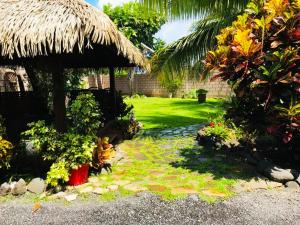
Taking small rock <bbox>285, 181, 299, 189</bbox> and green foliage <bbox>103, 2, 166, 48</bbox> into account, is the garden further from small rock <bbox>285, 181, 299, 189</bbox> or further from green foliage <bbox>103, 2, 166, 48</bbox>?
green foliage <bbox>103, 2, 166, 48</bbox>

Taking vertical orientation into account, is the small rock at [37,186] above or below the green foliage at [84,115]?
below

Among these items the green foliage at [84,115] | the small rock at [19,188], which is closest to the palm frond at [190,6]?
the green foliage at [84,115]

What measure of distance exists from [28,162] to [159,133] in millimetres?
4921

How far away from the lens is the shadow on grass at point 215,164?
6.22 m

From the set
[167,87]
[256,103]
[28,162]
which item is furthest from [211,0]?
[167,87]

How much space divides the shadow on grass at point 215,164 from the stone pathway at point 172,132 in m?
1.94

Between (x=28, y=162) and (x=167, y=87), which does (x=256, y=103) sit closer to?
(x=28, y=162)

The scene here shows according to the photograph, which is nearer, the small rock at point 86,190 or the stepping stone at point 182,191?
the stepping stone at point 182,191

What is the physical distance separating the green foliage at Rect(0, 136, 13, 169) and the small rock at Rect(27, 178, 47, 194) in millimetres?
660

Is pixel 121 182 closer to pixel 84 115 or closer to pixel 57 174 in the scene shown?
pixel 57 174

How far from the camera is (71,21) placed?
17.9ft

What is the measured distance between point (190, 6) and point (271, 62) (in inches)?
165

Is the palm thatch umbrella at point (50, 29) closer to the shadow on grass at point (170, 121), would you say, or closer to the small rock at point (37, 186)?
the small rock at point (37, 186)

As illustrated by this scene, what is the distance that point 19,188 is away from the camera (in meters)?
5.59
